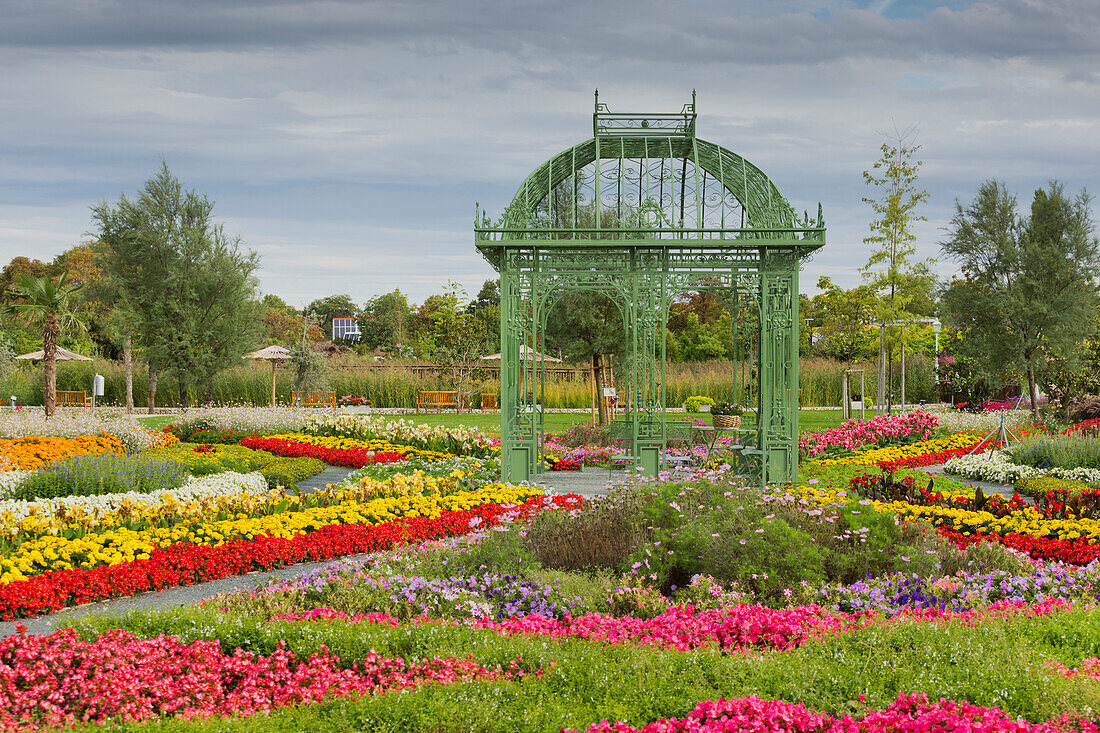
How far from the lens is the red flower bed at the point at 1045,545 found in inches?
243

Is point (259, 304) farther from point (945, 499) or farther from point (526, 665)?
point (526, 665)

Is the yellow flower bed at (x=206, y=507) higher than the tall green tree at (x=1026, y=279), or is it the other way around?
the tall green tree at (x=1026, y=279)

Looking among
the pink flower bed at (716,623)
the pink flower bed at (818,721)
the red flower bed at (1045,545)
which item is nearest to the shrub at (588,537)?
the pink flower bed at (716,623)

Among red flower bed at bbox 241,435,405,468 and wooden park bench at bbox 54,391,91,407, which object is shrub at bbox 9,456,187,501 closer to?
red flower bed at bbox 241,435,405,468

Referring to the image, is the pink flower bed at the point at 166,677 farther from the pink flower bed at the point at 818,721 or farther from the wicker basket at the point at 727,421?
the wicker basket at the point at 727,421

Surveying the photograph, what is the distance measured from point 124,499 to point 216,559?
84.2 inches

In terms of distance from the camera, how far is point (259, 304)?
938 inches

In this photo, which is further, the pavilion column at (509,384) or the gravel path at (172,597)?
the pavilion column at (509,384)

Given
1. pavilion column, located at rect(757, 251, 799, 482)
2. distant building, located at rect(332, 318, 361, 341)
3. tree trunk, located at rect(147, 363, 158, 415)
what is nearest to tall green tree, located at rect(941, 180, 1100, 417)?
pavilion column, located at rect(757, 251, 799, 482)

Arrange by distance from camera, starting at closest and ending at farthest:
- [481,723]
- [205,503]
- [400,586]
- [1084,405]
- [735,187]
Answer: [481,723]
[400,586]
[205,503]
[735,187]
[1084,405]

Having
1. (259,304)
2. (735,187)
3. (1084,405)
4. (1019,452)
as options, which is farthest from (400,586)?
(259,304)

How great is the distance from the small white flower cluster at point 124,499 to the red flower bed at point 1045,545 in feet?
22.9

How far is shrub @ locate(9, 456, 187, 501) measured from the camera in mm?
8766

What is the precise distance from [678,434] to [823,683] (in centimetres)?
947
